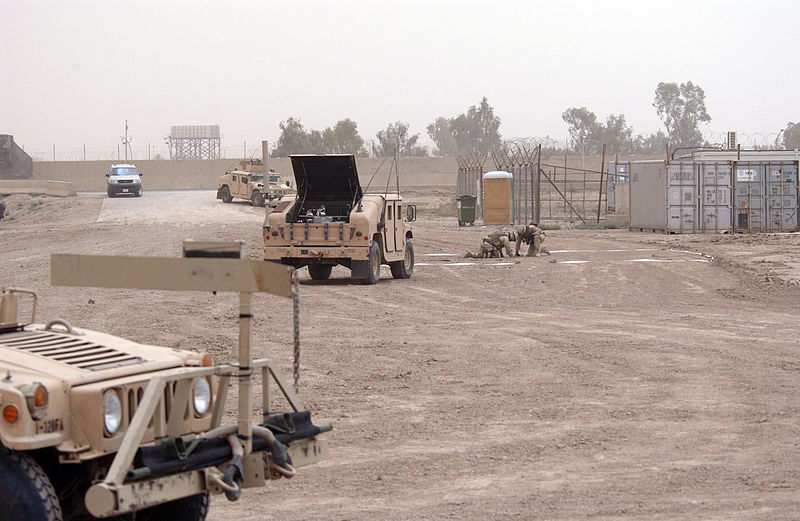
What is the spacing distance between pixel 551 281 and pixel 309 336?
8.32m

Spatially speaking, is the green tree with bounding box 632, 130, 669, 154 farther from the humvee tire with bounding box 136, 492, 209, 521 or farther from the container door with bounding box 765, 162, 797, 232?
the humvee tire with bounding box 136, 492, 209, 521

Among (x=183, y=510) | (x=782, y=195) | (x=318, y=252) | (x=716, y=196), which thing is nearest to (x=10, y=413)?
(x=183, y=510)

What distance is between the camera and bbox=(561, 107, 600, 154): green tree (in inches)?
4237

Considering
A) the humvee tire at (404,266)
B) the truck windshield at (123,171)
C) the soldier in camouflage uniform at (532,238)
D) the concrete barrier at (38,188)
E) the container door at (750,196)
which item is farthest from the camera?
the truck windshield at (123,171)

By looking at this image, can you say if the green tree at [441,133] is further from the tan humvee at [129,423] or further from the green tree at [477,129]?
the tan humvee at [129,423]

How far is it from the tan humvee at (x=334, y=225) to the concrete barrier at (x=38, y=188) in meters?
35.7

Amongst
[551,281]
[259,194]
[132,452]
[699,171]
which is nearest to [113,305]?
[551,281]

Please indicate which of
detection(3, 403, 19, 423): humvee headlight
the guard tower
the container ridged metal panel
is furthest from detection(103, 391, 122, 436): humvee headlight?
the guard tower

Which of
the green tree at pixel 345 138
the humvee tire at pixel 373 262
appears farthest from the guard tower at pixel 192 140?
the humvee tire at pixel 373 262

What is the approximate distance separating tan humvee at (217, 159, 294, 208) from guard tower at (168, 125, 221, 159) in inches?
2465

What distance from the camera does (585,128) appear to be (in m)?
116

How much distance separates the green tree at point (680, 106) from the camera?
11788cm

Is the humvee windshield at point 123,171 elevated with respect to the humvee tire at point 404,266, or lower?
elevated

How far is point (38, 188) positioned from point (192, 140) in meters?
65.2
